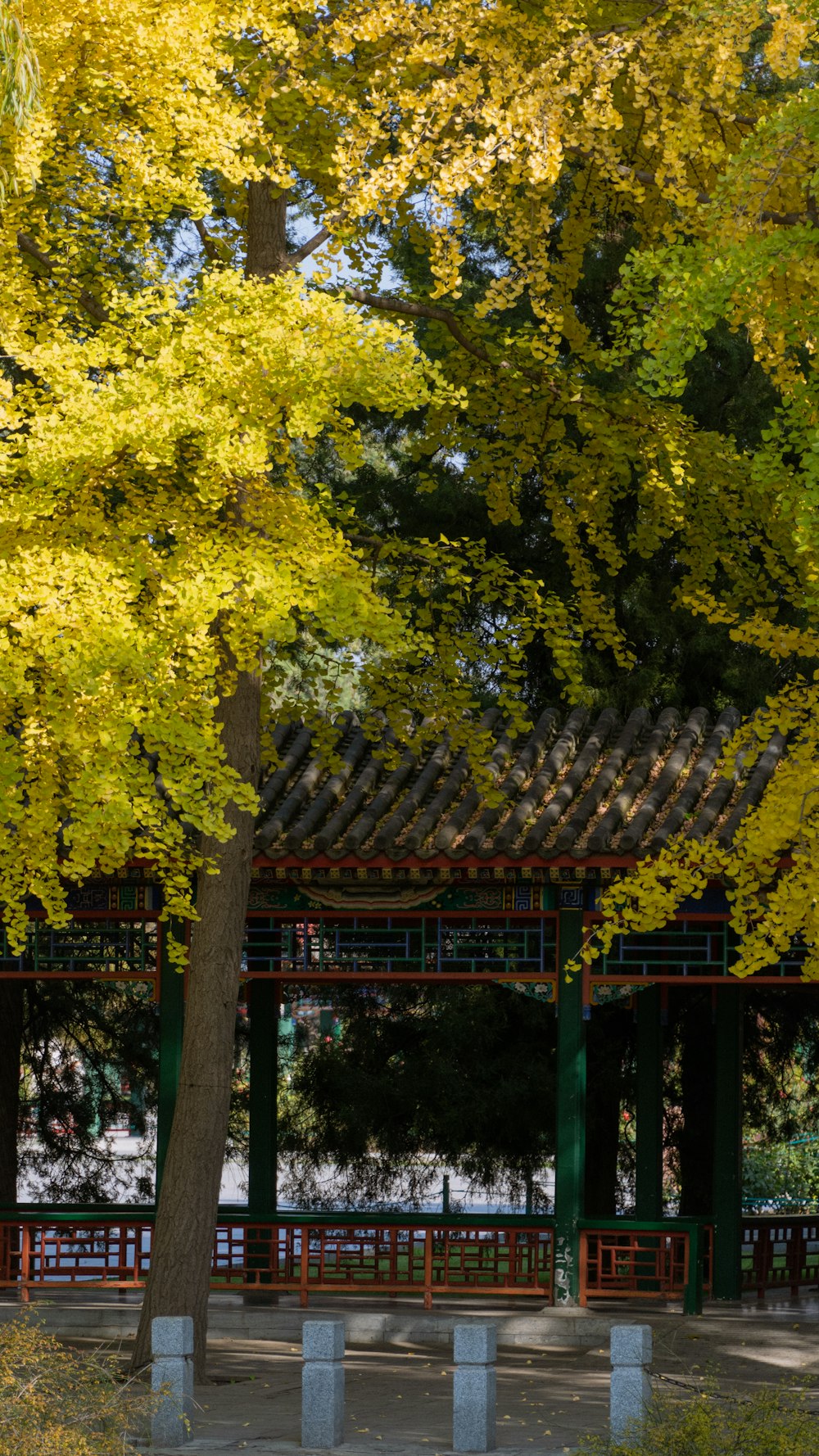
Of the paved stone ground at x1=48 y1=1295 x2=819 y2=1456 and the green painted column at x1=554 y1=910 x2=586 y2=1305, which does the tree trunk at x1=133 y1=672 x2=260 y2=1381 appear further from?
the green painted column at x1=554 y1=910 x2=586 y2=1305

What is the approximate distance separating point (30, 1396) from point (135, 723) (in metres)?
3.53

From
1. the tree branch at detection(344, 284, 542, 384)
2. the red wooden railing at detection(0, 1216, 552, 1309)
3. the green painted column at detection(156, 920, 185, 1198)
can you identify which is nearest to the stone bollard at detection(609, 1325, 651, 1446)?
the red wooden railing at detection(0, 1216, 552, 1309)

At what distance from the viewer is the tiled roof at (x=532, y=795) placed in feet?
41.1

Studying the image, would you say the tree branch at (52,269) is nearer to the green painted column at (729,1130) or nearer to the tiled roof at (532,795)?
the tiled roof at (532,795)

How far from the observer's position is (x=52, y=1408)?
309 inches

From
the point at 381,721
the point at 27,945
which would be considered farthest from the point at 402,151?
the point at 27,945

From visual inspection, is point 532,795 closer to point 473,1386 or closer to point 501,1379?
point 501,1379

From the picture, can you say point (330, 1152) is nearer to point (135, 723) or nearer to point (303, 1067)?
point (303, 1067)

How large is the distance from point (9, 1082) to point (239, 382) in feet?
31.6

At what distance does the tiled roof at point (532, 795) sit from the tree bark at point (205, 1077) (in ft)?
4.26

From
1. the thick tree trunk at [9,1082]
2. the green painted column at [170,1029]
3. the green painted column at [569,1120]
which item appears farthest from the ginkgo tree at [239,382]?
the thick tree trunk at [9,1082]

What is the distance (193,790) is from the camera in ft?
33.7

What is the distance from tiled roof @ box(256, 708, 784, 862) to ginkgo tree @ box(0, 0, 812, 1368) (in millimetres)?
759

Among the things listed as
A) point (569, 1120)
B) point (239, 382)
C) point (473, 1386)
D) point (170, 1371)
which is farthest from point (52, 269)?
point (473, 1386)
